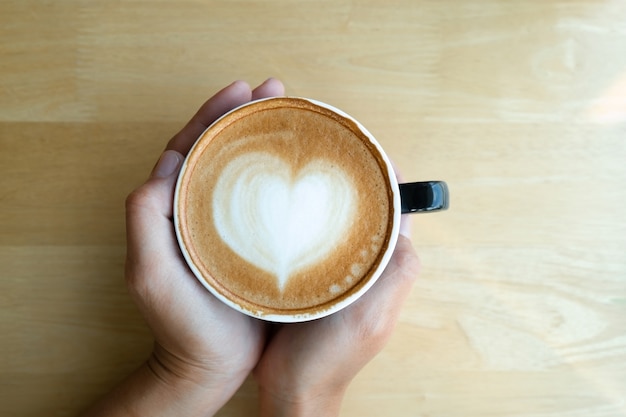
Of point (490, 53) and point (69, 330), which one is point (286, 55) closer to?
point (490, 53)

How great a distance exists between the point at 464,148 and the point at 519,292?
0.27 meters

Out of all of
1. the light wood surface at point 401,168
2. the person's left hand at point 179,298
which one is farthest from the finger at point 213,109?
the light wood surface at point 401,168

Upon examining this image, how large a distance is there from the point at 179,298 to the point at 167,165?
0.19 m

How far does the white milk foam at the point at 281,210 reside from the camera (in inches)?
27.2

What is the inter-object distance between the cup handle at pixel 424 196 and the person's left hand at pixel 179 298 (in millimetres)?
270

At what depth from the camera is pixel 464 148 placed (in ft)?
3.02

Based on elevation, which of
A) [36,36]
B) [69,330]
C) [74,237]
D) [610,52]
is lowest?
[69,330]

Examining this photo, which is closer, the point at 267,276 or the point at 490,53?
the point at 267,276

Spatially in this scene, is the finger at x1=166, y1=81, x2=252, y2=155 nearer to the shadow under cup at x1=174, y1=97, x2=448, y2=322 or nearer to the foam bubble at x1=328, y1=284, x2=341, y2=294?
the shadow under cup at x1=174, y1=97, x2=448, y2=322

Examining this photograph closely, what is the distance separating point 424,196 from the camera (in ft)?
2.22

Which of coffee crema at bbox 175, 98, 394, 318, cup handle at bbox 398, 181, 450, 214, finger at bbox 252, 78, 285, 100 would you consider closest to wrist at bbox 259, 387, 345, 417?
coffee crema at bbox 175, 98, 394, 318

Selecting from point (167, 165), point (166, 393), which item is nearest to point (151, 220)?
point (167, 165)

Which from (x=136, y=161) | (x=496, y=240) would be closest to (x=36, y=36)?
(x=136, y=161)

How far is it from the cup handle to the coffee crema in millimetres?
22
